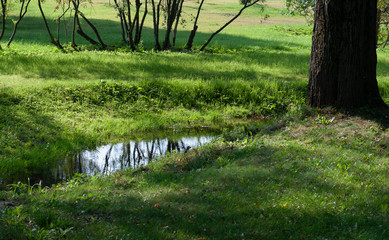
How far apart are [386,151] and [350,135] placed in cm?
84

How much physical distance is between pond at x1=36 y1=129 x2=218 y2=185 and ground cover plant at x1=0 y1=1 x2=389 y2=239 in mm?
292

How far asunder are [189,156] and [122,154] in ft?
7.20

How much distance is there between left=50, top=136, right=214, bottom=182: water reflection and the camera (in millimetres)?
8133

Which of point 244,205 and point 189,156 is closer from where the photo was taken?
point 244,205

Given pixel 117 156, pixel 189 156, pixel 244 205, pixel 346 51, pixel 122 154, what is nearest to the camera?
pixel 244 205

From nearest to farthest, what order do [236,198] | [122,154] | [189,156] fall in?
[236,198], [189,156], [122,154]

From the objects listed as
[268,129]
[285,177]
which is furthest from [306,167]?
[268,129]

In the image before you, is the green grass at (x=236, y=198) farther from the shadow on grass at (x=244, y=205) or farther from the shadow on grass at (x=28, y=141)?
the shadow on grass at (x=28, y=141)

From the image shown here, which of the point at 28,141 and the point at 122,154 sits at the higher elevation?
the point at 28,141

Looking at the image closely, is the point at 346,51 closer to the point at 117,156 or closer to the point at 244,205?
the point at 244,205

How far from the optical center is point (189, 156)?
7641 mm

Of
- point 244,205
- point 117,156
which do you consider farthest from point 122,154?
point 244,205

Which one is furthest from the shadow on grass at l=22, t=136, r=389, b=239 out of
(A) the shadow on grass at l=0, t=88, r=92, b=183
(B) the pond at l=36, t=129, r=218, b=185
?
(A) the shadow on grass at l=0, t=88, r=92, b=183

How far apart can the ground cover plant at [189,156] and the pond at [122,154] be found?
29 centimetres
